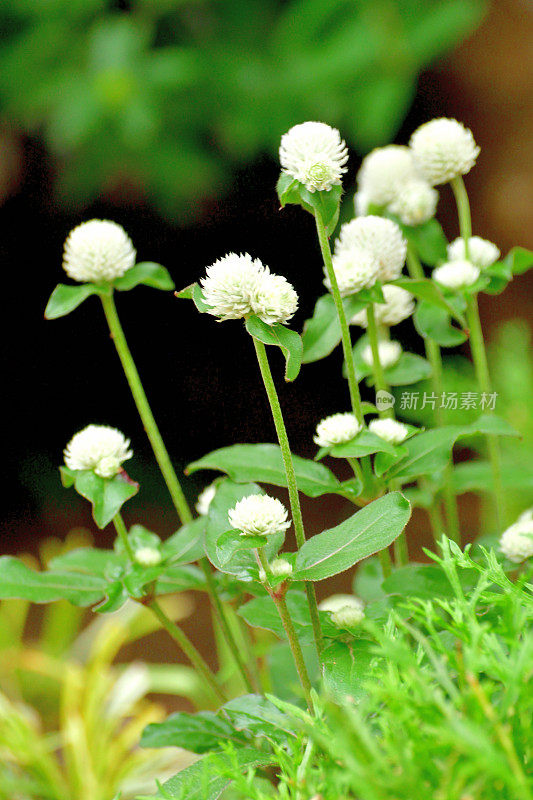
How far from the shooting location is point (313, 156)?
1.53ft

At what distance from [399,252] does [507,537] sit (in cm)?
22

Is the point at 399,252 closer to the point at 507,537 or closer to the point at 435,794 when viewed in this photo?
the point at 507,537

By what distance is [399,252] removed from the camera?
0.56m

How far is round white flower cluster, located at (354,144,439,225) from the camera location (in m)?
0.65

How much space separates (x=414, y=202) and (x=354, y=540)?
331mm

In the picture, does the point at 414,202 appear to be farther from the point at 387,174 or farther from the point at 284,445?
the point at 284,445

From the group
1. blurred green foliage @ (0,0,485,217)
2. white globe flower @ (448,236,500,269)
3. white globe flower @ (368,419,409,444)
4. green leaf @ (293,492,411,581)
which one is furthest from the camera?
blurred green foliage @ (0,0,485,217)

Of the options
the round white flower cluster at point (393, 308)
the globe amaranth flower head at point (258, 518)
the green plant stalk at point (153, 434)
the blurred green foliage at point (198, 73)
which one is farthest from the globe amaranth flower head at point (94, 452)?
the blurred green foliage at point (198, 73)

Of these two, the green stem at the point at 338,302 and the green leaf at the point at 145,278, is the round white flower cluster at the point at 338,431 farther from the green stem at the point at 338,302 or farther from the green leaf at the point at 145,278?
the green leaf at the point at 145,278

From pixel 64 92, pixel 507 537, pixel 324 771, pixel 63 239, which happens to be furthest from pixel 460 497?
pixel 324 771

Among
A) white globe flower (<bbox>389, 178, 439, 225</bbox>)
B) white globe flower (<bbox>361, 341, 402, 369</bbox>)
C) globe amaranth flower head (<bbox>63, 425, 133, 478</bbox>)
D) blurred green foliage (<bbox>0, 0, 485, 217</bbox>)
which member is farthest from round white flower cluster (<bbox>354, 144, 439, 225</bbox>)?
blurred green foliage (<bbox>0, 0, 485, 217</bbox>)

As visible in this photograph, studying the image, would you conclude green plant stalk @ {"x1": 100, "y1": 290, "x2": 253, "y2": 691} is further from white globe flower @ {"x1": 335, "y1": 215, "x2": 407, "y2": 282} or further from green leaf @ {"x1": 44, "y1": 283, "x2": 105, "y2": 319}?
white globe flower @ {"x1": 335, "y1": 215, "x2": 407, "y2": 282}

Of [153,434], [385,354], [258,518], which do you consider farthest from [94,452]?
[385,354]

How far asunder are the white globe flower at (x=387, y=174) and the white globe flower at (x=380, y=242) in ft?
0.35
